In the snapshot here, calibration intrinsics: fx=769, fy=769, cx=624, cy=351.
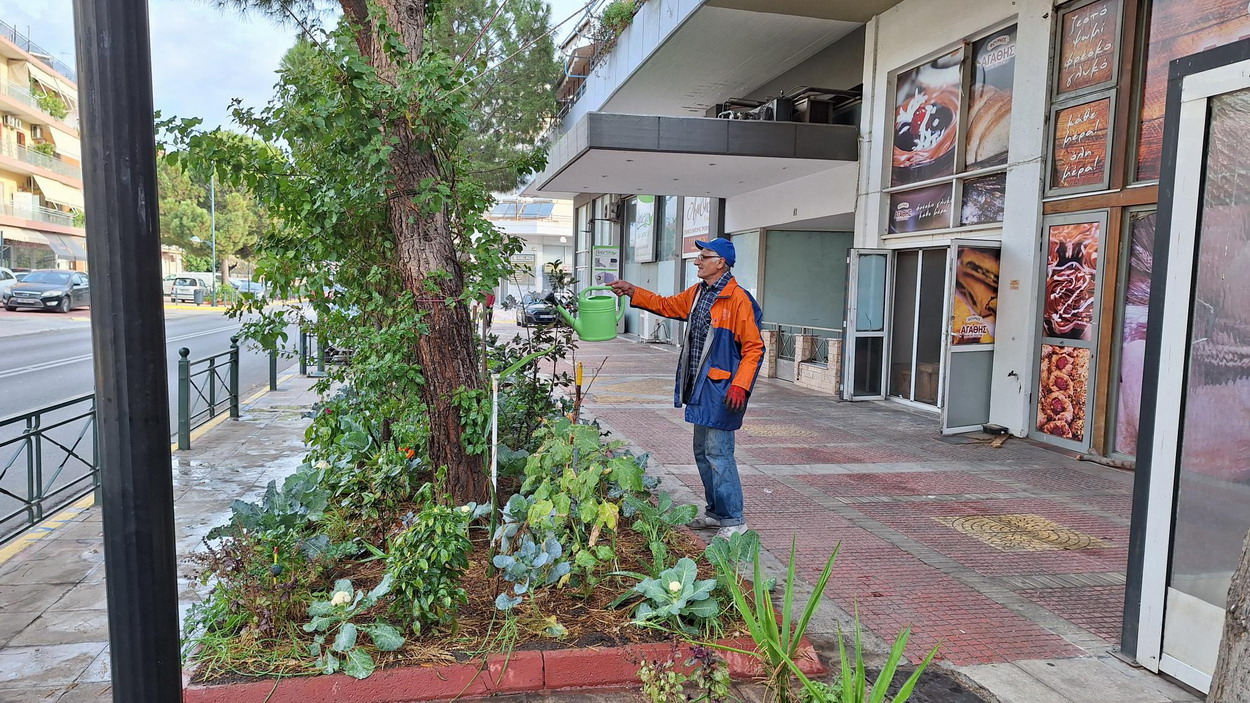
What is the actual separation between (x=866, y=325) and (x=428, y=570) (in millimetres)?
9536

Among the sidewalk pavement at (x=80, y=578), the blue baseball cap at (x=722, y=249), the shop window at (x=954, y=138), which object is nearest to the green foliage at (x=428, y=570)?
the sidewalk pavement at (x=80, y=578)

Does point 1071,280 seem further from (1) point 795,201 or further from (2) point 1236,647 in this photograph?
(2) point 1236,647

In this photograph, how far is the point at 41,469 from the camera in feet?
19.5

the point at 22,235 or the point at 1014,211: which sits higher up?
the point at 22,235

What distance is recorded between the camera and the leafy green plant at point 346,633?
3174mm

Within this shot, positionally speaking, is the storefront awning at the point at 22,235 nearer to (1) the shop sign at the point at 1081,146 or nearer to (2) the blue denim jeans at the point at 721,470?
(2) the blue denim jeans at the point at 721,470

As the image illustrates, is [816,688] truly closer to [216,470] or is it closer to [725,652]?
[725,652]

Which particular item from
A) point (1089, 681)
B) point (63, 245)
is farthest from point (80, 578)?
point (63, 245)

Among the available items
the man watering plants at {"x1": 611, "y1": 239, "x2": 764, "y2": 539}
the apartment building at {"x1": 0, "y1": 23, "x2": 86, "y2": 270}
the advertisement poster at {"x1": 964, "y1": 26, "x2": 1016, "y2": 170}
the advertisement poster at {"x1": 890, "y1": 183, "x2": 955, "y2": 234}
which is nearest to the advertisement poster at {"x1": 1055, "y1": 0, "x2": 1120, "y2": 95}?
the advertisement poster at {"x1": 964, "y1": 26, "x2": 1016, "y2": 170}

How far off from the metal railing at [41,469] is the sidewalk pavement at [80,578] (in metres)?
0.23

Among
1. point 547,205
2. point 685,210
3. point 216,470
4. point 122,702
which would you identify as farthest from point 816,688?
point 547,205

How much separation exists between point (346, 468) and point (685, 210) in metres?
17.2

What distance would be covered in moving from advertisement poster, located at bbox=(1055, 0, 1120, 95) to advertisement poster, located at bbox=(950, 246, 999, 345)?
76.4 inches

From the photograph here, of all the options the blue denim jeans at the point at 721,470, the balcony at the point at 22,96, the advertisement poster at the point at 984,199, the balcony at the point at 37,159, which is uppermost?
the balcony at the point at 22,96
